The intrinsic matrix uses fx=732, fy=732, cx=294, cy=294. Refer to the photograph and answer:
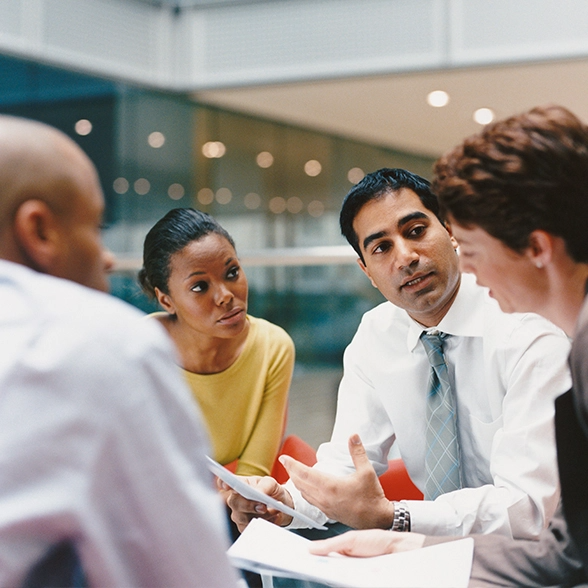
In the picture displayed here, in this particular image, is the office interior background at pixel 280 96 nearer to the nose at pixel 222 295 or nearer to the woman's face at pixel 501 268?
the nose at pixel 222 295

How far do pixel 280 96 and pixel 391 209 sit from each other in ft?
19.6

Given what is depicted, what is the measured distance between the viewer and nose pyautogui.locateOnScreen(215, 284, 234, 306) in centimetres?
210

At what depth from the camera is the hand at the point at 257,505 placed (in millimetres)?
1742

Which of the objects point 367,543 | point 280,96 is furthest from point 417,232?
point 280,96

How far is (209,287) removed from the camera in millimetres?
2104

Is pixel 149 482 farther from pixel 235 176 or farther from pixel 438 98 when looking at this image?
pixel 235 176

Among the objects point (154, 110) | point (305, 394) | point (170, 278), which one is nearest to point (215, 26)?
point (154, 110)

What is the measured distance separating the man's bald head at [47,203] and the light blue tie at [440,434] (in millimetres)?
1140

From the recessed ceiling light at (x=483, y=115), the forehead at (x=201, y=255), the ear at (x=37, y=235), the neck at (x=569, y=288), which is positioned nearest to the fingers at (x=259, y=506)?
the forehead at (x=201, y=255)

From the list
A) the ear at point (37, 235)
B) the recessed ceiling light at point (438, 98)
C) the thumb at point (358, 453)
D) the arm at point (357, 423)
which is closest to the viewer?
the ear at point (37, 235)

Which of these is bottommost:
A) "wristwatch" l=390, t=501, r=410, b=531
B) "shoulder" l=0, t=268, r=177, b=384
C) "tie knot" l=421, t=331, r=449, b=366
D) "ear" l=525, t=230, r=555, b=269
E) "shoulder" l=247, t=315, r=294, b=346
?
"wristwatch" l=390, t=501, r=410, b=531

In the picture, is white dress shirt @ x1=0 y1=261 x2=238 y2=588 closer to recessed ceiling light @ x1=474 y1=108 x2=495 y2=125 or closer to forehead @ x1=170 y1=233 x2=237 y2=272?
forehead @ x1=170 y1=233 x2=237 y2=272

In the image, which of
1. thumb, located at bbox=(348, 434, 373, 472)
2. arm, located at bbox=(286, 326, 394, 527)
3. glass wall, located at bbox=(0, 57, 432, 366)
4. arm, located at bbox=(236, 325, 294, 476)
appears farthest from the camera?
glass wall, located at bbox=(0, 57, 432, 366)

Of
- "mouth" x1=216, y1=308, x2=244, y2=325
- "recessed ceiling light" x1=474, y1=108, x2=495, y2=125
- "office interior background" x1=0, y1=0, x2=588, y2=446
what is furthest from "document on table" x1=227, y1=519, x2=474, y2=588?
"recessed ceiling light" x1=474, y1=108, x2=495, y2=125
